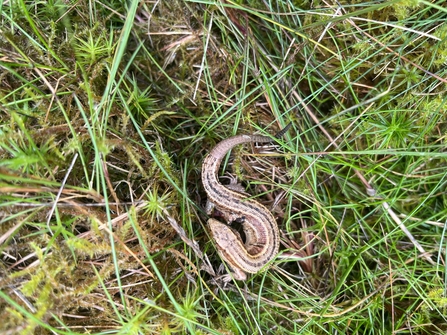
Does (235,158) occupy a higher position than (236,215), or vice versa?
(235,158)

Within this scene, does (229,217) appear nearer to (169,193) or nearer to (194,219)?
(194,219)

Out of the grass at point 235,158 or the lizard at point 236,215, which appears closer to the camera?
the grass at point 235,158

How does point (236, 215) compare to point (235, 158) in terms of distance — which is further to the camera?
point (236, 215)

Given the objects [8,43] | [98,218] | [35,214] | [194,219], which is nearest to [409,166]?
[194,219]

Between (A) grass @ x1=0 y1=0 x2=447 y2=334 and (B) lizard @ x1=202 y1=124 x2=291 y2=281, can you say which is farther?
(B) lizard @ x1=202 y1=124 x2=291 y2=281
